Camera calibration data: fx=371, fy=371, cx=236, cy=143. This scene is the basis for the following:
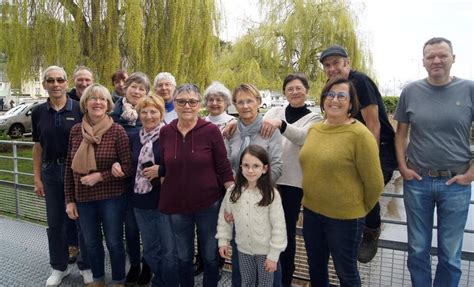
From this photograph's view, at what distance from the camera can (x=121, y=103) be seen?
315 centimetres

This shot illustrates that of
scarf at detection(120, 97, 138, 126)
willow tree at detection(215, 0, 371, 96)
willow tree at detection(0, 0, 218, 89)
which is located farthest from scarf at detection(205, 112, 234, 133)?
willow tree at detection(215, 0, 371, 96)

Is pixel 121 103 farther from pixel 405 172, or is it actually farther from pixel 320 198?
pixel 405 172

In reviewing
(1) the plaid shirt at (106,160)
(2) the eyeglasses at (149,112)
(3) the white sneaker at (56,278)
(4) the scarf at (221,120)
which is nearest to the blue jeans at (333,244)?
(4) the scarf at (221,120)

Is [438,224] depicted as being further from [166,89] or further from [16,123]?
[16,123]

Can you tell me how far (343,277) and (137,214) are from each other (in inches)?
59.2

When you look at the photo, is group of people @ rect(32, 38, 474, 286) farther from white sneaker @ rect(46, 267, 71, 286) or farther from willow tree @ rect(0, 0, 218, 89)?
willow tree @ rect(0, 0, 218, 89)

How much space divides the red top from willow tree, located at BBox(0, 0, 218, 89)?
670 centimetres

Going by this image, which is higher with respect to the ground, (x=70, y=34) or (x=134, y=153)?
(x=70, y=34)

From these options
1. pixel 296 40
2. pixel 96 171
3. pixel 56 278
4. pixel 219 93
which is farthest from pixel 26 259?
pixel 296 40

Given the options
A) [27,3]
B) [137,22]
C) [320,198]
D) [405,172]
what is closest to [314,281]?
[320,198]

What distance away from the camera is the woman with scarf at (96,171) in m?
2.67

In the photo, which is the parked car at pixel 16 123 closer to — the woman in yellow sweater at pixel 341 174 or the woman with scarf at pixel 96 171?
the woman with scarf at pixel 96 171

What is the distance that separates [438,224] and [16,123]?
16430mm

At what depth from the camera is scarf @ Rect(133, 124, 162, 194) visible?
266cm
